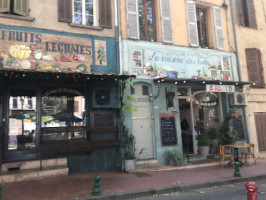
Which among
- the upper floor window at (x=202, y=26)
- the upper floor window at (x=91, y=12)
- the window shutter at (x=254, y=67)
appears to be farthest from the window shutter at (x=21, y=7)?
the window shutter at (x=254, y=67)

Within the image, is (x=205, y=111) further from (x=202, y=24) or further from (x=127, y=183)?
(x=127, y=183)

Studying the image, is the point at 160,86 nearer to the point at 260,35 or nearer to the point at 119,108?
the point at 119,108

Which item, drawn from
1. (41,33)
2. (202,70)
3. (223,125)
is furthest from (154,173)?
(41,33)

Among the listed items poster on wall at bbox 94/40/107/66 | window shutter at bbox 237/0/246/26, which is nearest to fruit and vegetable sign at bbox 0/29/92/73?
poster on wall at bbox 94/40/107/66

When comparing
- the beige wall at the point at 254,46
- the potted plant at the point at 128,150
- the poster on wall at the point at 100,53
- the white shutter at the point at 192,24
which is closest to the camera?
the potted plant at the point at 128,150

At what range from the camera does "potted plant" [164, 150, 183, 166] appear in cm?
879

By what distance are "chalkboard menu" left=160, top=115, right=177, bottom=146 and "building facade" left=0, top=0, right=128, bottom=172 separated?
1.89 m

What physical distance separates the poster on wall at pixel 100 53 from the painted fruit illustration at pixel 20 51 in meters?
2.26

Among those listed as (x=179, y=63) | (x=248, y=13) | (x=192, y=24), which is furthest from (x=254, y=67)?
(x=179, y=63)

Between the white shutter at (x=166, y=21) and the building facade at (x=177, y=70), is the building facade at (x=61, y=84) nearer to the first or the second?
the building facade at (x=177, y=70)

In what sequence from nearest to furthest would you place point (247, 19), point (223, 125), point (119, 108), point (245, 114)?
point (119, 108), point (223, 125), point (245, 114), point (247, 19)

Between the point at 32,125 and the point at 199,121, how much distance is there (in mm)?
6917

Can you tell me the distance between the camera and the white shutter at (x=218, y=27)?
11.1 metres

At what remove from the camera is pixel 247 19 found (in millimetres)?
12062
